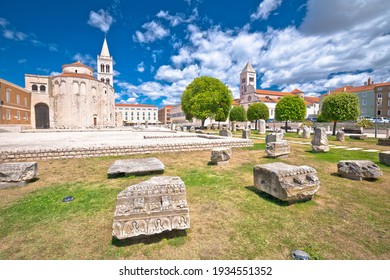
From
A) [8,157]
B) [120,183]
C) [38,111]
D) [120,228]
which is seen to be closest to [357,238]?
[120,228]

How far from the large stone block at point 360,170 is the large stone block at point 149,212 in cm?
573

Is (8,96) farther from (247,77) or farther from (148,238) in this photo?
(247,77)

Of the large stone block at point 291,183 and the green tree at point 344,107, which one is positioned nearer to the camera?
the large stone block at point 291,183

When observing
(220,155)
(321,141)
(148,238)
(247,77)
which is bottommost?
(148,238)

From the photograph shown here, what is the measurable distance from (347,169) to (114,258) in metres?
6.87

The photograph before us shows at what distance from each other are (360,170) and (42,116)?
204ft

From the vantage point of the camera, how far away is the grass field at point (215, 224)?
2498 millimetres

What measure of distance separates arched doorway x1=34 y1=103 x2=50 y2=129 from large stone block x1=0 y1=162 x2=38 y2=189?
52459mm

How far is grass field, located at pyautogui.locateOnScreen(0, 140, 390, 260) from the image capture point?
250cm

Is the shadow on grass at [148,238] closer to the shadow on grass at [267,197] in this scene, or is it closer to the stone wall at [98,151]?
the shadow on grass at [267,197]

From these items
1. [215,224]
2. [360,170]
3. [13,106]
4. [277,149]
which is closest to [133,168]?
[215,224]

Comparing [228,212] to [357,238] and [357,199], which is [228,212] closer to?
[357,238]

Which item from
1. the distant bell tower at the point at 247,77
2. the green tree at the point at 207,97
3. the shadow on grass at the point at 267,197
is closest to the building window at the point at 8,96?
the green tree at the point at 207,97

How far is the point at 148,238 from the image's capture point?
110 inches
